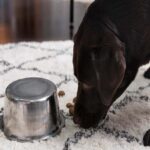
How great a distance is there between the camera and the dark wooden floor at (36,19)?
2.64 meters

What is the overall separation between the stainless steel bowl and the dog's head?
135mm

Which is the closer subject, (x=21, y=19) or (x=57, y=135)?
(x=57, y=135)

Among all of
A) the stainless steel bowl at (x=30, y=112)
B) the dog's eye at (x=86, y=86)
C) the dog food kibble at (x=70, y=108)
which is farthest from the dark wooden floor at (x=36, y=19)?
the dog's eye at (x=86, y=86)

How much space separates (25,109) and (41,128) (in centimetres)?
9

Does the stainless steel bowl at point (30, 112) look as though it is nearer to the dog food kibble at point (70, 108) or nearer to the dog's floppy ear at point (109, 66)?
the dog food kibble at point (70, 108)

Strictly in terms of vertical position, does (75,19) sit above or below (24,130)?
below

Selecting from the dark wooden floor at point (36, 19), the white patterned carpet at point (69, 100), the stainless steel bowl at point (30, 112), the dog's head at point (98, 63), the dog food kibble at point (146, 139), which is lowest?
the dark wooden floor at point (36, 19)

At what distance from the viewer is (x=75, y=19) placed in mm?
2754

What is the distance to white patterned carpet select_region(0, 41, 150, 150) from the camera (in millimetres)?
1208

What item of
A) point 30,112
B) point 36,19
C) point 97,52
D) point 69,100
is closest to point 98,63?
point 97,52

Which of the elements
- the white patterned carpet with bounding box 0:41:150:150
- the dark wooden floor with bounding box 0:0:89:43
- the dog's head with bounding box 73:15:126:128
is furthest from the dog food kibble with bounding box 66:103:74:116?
the dark wooden floor with bounding box 0:0:89:43

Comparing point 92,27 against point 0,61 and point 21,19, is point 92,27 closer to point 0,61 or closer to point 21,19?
point 0,61

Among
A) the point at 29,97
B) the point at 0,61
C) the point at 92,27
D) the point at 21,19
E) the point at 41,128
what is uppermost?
the point at 92,27

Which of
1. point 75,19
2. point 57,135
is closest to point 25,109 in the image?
point 57,135
